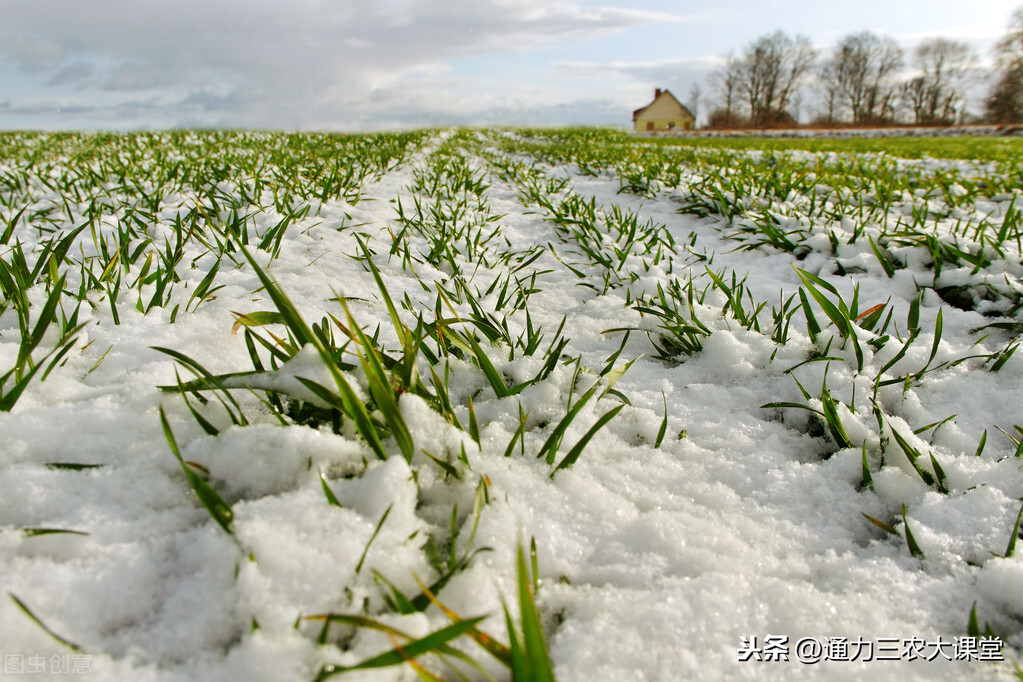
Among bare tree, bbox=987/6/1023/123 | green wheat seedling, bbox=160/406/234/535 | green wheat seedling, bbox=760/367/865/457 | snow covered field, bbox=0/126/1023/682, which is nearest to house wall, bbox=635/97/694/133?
bare tree, bbox=987/6/1023/123

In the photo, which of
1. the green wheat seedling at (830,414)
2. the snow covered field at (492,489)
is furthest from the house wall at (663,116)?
the green wheat seedling at (830,414)

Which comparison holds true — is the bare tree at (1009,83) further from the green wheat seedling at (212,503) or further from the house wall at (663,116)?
the green wheat seedling at (212,503)

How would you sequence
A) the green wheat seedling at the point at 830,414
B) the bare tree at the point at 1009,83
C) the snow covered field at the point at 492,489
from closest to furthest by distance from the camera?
the snow covered field at the point at 492,489 → the green wheat seedling at the point at 830,414 → the bare tree at the point at 1009,83

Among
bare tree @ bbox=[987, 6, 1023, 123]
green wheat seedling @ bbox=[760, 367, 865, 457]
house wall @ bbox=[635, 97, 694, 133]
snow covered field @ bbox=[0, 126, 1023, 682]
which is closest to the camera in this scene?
snow covered field @ bbox=[0, 126, 1023, 682]

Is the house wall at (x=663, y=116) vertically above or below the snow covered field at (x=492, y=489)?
above

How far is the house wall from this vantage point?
59344 millimetres

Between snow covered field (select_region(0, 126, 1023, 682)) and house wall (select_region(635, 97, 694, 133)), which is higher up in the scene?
house wall (select_region(635, 97, 694, 133))

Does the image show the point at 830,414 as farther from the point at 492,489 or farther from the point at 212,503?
the point at 212,503

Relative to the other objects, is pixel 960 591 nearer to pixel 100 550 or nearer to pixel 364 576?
pixel 364 576

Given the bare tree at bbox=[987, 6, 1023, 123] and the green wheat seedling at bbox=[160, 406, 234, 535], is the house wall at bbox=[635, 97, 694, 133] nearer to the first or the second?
the bare tree at bbox=[987, 6, 1023, 123]

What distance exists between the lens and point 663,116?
2336 inches

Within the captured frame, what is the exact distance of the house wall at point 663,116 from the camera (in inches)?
2336

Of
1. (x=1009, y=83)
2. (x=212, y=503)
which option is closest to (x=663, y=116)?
(x=1009, y=83)

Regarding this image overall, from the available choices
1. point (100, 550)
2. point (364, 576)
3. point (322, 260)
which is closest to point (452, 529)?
point (364, 576)
